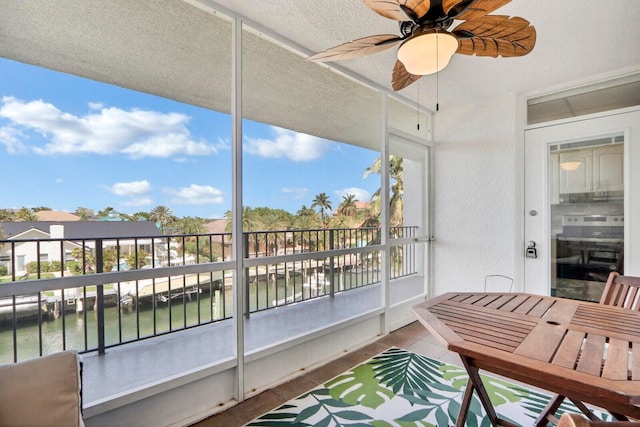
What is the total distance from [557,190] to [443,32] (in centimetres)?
262

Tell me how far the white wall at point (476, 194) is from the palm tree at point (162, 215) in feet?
10.3

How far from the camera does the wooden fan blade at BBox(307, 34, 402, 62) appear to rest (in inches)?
62.7

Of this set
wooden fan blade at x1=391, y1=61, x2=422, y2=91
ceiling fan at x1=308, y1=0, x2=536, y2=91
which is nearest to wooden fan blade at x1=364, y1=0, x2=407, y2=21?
ceiling fan at x1=308, y1=0, x2=536, y2=91

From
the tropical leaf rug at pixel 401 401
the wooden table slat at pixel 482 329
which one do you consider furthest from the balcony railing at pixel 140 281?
the wooden table slat at pixel 482 329

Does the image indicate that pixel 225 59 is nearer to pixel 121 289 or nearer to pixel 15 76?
pixel 15 76

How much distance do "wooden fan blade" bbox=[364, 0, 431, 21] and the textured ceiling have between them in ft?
2.20

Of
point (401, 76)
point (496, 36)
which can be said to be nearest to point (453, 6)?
point (496, 36)

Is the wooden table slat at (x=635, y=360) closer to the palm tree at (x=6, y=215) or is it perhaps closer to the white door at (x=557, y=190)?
the white door at (x=557, y=190)

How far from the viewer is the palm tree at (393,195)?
3.50 metres

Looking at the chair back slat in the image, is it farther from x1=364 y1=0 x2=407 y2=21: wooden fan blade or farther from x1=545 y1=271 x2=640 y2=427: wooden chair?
x1=364 y1=0 x2=407 y2=21: wooden fan blade

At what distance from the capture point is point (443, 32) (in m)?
1.40

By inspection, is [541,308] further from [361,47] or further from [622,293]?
[361,47]

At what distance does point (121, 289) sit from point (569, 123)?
4.30 meters

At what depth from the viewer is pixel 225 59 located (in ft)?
7.76
